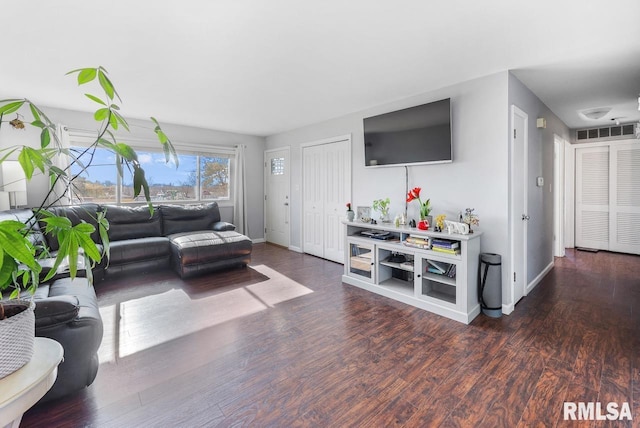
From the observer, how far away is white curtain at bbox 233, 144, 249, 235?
6.03 metres

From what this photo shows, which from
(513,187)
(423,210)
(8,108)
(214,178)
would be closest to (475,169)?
(513,187)

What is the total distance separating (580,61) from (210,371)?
3942 mm

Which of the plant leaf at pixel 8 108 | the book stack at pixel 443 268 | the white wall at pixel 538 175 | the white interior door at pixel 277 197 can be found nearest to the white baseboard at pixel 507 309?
the book stack at pixel 443 268

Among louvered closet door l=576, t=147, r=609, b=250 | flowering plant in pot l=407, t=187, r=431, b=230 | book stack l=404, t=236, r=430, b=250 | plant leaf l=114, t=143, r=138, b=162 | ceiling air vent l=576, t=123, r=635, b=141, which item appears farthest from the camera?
louvered closet door l=576, t=147, r=609, b=250

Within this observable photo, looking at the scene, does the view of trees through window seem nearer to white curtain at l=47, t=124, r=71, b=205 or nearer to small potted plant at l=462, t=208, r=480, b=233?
white curtain at l=47, t=124, r=71, b=205

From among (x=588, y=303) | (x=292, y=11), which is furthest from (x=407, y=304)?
(x=292, y=11)

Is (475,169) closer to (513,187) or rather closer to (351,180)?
(513,187)

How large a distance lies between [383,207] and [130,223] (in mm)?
3730

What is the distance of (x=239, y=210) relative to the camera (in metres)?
6.09

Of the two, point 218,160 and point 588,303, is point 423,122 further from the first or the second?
point 218,160

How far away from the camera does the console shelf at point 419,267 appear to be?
9.06 feet

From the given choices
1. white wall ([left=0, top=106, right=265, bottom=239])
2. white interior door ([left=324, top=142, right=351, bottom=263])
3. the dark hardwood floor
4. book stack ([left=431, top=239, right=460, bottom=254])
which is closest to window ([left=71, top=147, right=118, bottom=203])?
white wall ([left=0, top=106, right=265, bottom=239])

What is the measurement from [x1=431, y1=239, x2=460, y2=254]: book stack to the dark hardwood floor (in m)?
0.64

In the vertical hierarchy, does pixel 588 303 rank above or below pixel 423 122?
below
